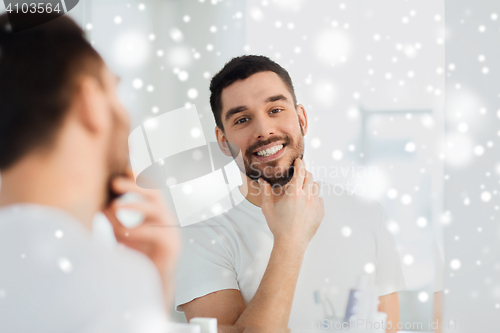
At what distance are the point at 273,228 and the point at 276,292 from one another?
11cm

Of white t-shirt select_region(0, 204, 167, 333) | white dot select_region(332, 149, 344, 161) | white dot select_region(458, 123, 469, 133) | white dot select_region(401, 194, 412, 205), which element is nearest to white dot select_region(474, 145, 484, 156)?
white dot select_region(458, 123, 469, 133)

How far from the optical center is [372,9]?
2.17ft

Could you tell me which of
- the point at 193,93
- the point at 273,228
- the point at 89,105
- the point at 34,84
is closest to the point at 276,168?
the point at 273,228

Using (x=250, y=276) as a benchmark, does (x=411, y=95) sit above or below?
above

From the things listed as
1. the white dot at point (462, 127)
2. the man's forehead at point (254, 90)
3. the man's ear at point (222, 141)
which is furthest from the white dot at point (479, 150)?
the man's ear at point (222, 141)

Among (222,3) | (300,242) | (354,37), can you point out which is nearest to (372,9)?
(354,37)

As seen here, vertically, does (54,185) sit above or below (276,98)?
below

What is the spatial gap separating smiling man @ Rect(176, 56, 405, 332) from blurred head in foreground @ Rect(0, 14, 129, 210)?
0.21m

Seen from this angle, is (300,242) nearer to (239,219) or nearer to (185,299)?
(239,219)

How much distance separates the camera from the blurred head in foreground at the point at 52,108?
611mm

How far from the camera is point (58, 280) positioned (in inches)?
23.6

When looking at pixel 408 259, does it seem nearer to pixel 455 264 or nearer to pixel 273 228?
pixel 455 264

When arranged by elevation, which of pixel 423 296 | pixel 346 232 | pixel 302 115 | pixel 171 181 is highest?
pixel 302 115

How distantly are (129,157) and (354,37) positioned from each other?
492 mm
